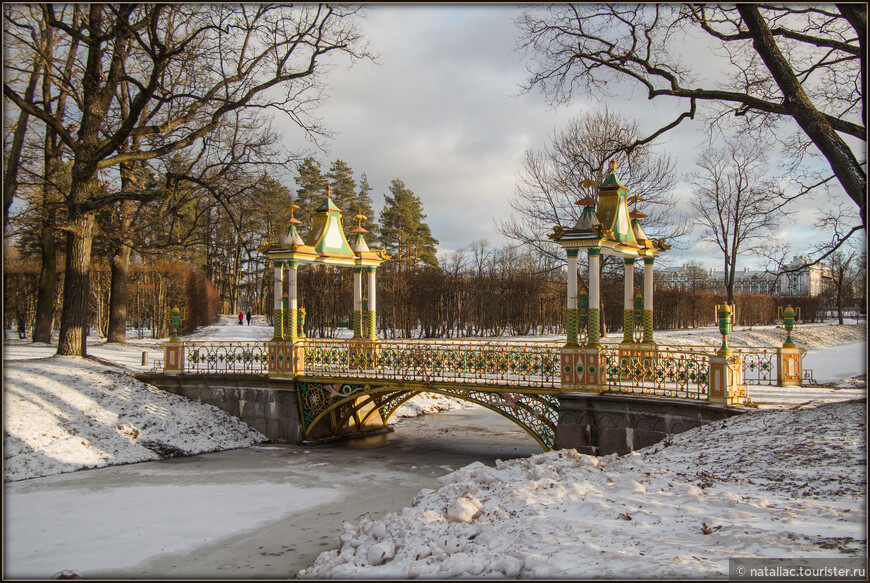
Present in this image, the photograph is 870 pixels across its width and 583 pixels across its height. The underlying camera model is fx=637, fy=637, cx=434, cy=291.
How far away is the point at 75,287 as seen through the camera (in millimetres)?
15938

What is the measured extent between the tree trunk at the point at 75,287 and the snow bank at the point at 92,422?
47cm

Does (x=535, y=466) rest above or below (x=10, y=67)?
below

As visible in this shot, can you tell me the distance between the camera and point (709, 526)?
5.33 m

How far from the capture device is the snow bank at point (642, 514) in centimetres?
485

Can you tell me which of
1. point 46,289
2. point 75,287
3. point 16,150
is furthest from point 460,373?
point 16,150

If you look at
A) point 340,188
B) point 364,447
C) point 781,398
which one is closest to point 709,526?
point 781,398

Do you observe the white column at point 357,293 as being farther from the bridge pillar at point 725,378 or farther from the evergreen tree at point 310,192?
the evergreen tree at point 310,192

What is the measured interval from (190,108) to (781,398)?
1492 cm

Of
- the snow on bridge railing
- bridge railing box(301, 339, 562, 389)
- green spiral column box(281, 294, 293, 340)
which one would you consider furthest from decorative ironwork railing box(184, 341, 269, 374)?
bridge railing box(301, 339, 562, 389)

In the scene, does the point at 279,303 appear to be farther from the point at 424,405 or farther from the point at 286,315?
the point at 424,405

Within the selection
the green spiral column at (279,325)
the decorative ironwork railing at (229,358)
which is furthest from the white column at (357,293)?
the decorative ironwork railing at (229,358)

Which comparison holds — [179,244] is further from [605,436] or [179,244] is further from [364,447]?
[605,436]

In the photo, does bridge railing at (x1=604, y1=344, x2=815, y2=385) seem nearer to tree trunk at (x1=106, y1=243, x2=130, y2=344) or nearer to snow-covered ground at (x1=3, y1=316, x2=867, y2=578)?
snow-covered ground at (x1=3, y1=316, x2=867, y2=578)

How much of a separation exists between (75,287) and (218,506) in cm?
919
